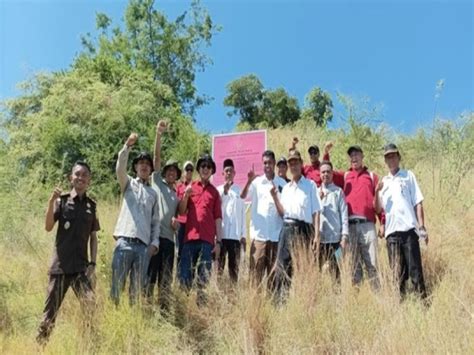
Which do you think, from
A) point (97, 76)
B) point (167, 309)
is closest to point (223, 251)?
point (167, 309)

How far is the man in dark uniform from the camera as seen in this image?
497 centimetres

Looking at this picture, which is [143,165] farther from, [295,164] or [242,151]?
[242,151]

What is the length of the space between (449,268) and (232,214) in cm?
290

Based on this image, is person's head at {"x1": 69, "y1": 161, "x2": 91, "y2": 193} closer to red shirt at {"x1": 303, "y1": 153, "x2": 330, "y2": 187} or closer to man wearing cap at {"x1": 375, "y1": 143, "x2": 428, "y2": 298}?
red shirt at {"x1": 303, "y1": 153, "x2": 330, "y2": 187}

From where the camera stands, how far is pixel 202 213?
591 cm

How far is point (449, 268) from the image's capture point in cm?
643


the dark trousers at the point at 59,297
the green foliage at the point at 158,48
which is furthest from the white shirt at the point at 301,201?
the green foliage at the point at 158,48

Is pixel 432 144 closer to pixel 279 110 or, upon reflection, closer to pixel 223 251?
pixel 223 251

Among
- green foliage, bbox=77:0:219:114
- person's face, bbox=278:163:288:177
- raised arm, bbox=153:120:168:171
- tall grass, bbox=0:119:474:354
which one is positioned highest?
green foliage, bbox=77:0:219:114

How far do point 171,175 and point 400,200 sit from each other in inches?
109

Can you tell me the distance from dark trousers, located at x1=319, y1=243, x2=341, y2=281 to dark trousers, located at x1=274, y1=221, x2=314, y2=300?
25 cm

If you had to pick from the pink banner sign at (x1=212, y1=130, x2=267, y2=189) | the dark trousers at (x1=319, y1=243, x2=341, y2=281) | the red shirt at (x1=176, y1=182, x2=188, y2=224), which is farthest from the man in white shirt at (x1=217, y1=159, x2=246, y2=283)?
the pink banner sign at (x1=212, y1=130, x2=267, y2=189)

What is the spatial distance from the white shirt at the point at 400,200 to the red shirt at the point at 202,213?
79.5 inches

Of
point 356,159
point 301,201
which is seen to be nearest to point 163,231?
point 301,201
